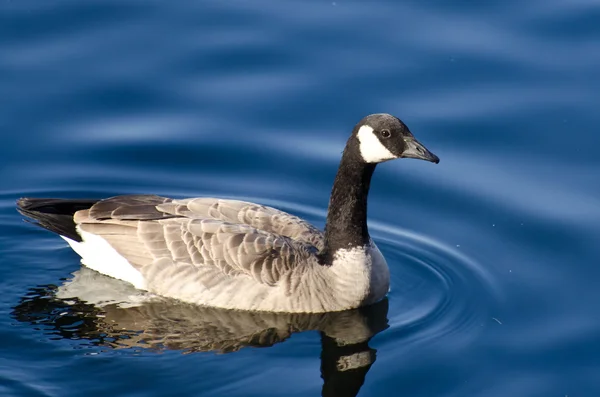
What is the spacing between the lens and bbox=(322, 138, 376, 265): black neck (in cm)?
1369

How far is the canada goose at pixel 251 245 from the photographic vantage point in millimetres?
13727

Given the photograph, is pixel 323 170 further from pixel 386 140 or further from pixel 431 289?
pixel 386 140

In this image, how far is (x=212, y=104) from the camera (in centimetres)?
1777

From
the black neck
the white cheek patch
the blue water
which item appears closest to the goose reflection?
the blue water

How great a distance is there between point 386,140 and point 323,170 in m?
3.31

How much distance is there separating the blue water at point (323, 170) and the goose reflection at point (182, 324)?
3 centimetres

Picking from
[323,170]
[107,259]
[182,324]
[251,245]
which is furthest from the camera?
[323,170]

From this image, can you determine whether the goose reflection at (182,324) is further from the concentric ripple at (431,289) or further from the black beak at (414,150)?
the black beak at (414,150)

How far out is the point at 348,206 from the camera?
45.4 feet

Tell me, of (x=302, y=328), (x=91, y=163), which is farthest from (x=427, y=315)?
(x=91, y=163)

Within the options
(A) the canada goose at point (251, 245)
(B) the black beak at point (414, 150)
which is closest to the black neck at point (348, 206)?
(A) the canada goose at point (251, 245)

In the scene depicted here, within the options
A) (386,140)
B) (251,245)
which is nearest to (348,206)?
(386,140)

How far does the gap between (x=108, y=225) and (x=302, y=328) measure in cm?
279

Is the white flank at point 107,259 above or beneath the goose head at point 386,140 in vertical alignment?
beneath
